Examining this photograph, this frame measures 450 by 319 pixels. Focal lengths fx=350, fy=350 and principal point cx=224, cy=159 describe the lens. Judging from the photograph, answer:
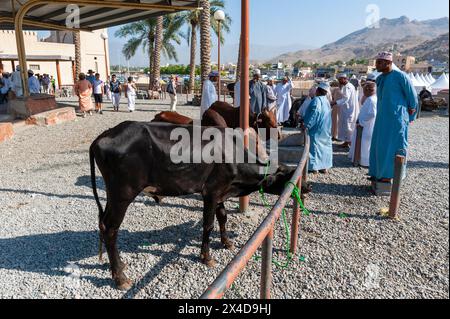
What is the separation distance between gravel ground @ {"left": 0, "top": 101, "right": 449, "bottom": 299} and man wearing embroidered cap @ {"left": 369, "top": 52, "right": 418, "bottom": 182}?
697 mm

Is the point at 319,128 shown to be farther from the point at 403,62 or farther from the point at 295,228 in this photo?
the point at 403,62

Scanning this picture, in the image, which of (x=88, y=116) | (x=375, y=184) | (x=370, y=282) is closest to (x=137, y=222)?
(x=370, y=282)

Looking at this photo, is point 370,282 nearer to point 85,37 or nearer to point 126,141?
point 126,141

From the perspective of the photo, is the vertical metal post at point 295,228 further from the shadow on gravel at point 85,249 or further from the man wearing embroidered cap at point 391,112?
the man wearing embroidered cap at point 391,112

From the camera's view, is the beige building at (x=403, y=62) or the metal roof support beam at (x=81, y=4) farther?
the beige building at (x=403, y=62)

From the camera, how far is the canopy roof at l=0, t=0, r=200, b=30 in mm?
9898

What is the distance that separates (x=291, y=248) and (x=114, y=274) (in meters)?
1.90

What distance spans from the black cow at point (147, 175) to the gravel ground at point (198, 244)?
39 centimetres

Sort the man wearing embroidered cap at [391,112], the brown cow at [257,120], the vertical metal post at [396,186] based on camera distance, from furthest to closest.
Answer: the brown cow at [257,120]
the man wearing embroidered cap at [391,112]
the vertical metal post at [396,186]

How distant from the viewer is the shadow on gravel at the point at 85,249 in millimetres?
3541

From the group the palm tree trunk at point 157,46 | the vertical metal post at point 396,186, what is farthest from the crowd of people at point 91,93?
the vertical metal post at point 396,186

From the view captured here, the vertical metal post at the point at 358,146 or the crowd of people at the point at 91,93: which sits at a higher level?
the crowd of people at the point at 91,93

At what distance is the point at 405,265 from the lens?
3623 mm

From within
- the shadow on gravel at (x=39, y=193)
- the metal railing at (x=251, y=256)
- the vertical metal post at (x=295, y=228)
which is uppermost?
the metal railing at (x=251, y=256)
